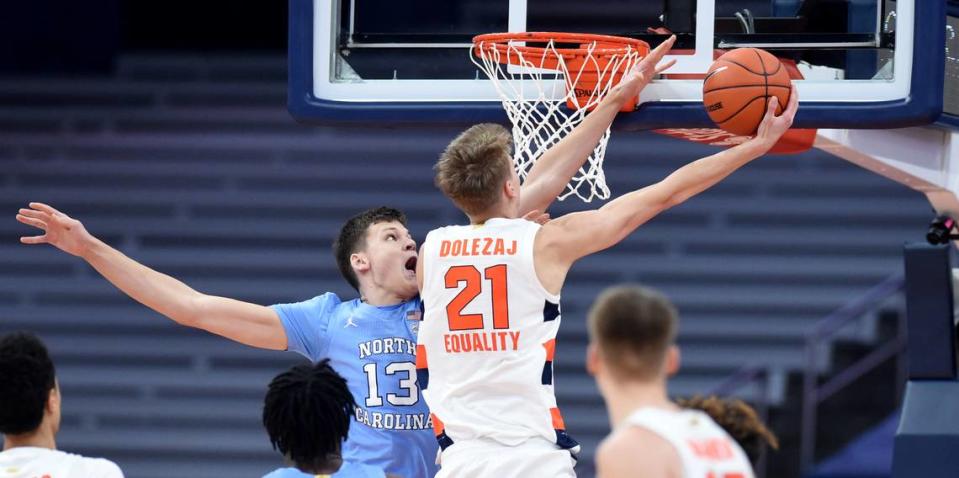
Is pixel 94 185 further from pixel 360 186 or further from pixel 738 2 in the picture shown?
pixel 738 2

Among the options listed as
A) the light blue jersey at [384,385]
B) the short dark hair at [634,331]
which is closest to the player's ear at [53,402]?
the light blue jersey at [384,385]

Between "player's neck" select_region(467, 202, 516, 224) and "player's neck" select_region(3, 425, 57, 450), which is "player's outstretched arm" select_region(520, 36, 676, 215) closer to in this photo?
"player's neck" select_region(467, 202, 516, 224)

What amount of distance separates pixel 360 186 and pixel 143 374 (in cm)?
236

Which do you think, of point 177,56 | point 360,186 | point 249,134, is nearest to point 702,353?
point 360,186

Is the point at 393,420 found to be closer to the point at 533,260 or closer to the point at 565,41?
the point at 533,260

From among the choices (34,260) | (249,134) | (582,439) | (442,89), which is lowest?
(582,439)

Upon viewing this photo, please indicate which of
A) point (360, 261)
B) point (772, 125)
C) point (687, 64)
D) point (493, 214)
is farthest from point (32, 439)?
point (687, 64)

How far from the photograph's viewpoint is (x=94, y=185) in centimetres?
1238

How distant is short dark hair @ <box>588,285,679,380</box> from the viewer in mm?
3051

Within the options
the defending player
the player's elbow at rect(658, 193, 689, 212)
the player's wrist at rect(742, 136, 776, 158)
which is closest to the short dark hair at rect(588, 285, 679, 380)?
the defending player

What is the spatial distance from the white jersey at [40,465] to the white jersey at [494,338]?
1018 millimetres

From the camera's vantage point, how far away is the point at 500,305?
4191mm

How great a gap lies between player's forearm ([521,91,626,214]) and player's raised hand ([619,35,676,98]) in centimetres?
18

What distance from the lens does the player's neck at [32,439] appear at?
13.1 ft
